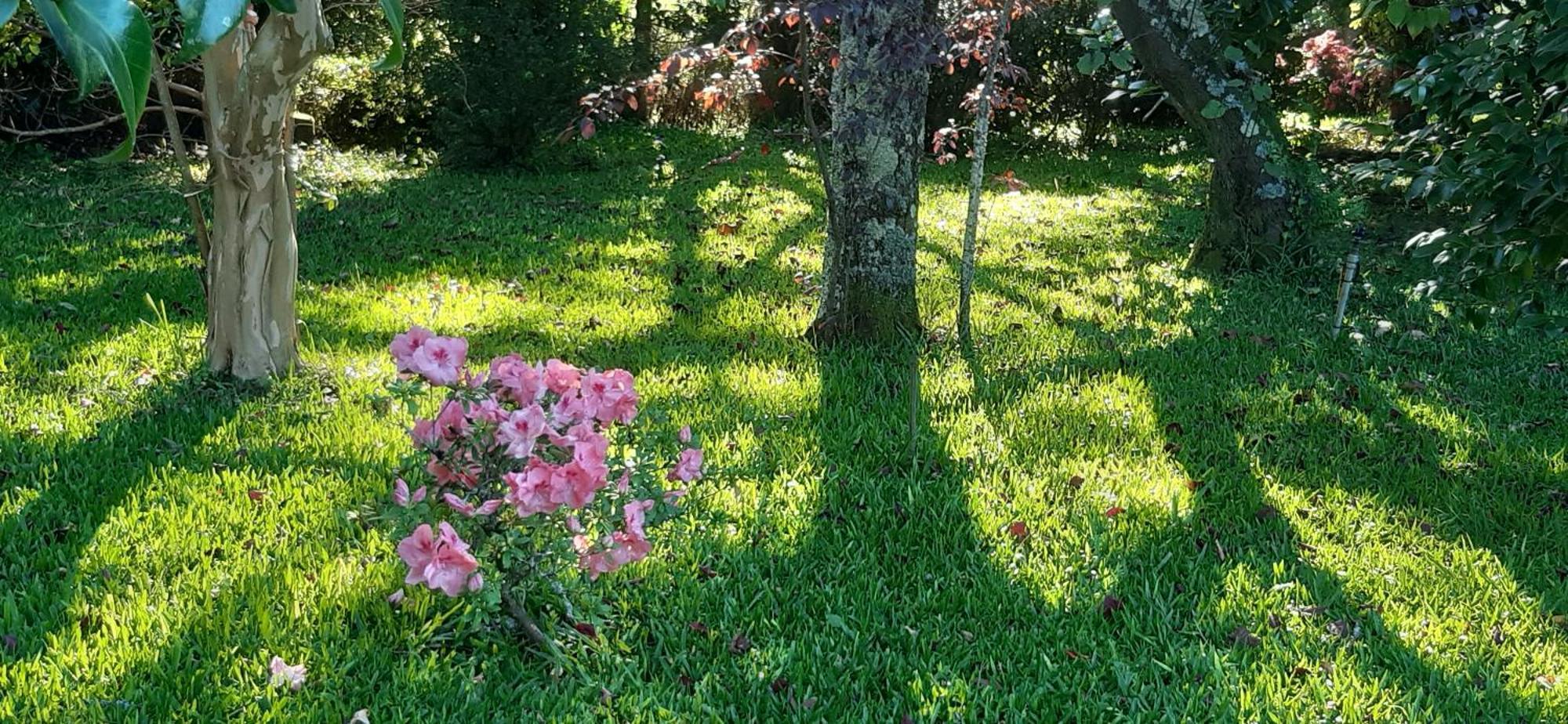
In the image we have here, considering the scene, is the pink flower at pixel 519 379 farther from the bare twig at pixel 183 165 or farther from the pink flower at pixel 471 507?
the bare twig at pixel 183 165

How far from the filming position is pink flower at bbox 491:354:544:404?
2.34 meters

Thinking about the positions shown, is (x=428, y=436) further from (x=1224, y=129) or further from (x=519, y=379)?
(x=1224, y=129)

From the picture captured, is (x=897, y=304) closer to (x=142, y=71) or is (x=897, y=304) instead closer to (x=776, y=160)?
(x=142, y=71)

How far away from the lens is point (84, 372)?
4332 mm

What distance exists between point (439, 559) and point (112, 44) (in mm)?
1751

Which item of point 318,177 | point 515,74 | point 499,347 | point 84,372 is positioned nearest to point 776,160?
point 515,74

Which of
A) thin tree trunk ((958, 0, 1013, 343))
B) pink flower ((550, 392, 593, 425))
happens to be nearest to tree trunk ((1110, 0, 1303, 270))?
thin tree trunk ((958, 0, 1013, 343))

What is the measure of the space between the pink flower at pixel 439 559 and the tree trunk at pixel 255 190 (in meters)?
2.23

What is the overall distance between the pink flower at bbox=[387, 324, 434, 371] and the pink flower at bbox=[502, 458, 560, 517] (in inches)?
12.1

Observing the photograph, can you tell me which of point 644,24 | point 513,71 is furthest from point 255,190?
point 644,24

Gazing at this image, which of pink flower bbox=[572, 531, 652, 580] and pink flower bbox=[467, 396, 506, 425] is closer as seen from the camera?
pink flower bbox=[467, 396, 506, 425]

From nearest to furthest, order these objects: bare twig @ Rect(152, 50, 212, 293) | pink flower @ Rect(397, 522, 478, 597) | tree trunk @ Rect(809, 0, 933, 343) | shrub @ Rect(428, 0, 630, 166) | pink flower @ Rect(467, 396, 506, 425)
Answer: pink flower @ Rect(397, 522, 478, 597) < pink flower @ Rect(467, 396, 506, 425) < bare twig @ Rect(152, 50, 212, 293) < tree trunk @ Rect(809, 0, 933, 343) < shrub @ Rect(428, 0, 630, 166)

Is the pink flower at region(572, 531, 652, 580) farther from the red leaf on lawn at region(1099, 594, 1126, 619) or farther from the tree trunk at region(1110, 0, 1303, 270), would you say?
the tree trunk at region(1110, 0, 1303, 270)

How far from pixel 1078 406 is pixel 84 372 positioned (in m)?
3.81
